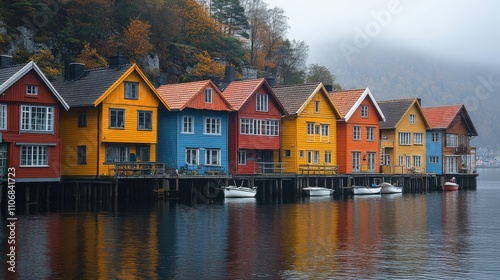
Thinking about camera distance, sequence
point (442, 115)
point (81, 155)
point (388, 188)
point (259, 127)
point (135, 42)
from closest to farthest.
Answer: point (81, 155), point (259, 127), point (135, 42), point (388, 188), point (442, 115)

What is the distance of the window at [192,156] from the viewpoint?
70000mm

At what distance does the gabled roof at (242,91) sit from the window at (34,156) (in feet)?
68.1

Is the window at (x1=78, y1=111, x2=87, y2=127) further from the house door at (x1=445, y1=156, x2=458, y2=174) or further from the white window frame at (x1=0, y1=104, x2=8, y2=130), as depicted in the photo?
the house door at (x1=445, y1=156, x2=458, y2=174)

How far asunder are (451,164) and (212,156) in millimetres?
45989

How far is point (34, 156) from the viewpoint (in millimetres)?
58781

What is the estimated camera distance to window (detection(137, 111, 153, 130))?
216 ft

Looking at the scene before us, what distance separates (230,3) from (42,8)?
50.5 meters

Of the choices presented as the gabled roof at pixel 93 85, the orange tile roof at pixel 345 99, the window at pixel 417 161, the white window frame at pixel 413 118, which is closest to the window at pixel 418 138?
the white window frame at pixel 413 118

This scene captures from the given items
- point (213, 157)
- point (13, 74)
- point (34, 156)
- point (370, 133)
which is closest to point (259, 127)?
point (213, 157)

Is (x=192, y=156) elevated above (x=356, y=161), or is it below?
above

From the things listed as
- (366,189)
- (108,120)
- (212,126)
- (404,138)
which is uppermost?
(404,138)

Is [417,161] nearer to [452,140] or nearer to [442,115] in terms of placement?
[452,140]

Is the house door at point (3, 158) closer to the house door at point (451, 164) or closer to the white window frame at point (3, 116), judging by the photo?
the white window frame at point (3, 116)

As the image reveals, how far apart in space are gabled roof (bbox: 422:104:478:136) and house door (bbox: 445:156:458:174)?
4812 millimetres
